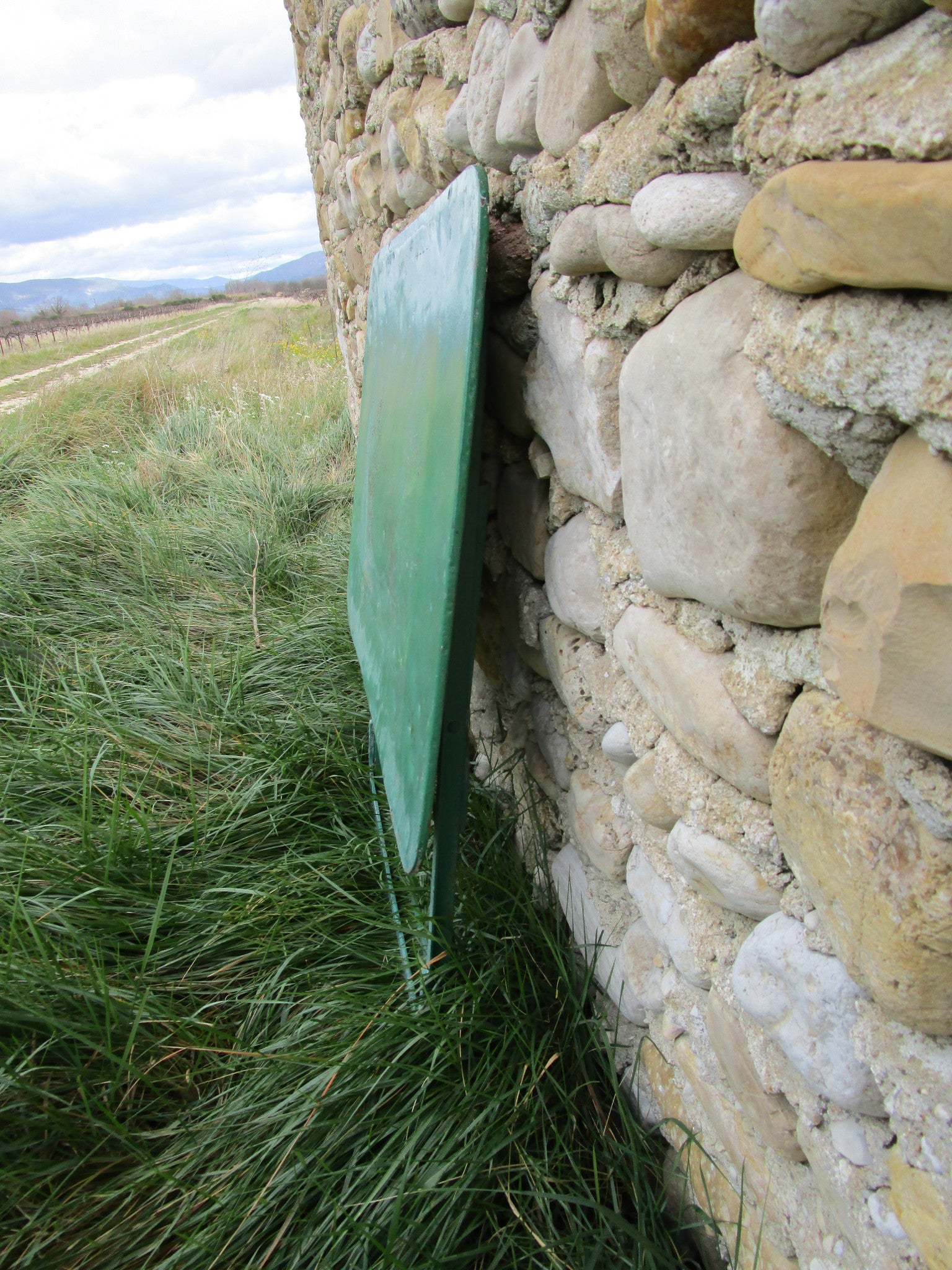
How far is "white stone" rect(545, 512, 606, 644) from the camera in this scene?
118cm

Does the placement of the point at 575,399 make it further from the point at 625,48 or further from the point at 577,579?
the point at 625,48

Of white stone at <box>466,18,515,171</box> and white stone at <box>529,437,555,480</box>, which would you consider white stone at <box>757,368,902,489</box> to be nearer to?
white stone at <box>529,437,555,480</box>

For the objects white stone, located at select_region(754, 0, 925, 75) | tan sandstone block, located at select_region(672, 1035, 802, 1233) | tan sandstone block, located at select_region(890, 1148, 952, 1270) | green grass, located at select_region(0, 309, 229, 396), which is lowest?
green grass, located at select_region(0, 309, 229, 396)

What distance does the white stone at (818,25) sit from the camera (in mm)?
503

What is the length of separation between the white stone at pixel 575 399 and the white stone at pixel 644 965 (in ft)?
2.22

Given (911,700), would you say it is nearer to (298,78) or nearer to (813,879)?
(813,879)

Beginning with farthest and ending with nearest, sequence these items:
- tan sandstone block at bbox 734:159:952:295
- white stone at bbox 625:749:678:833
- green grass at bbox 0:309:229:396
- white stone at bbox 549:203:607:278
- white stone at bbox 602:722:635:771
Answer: green grass at bbox 0:309:229:396
white stone at bbox 602:722:635:771
white stone at bbox 625:749:678:833
white stone at bbox 549:203:607:278
tan sandstone block at bbox 734:159:952:295

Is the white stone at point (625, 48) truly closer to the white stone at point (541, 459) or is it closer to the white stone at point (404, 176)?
Answer: the white stone at point (541, 459)

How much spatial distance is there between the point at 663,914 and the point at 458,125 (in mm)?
1376

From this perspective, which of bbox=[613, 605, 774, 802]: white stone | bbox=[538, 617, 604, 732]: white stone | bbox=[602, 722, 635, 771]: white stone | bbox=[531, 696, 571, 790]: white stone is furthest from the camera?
bbox=[531, 696, 571, 790]: white stone

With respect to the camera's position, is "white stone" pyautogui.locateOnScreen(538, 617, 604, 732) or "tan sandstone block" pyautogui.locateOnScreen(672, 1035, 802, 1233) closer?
"tan sandstone block" pyautogui.locateOnScreen(672, 1035, 802, 1233)

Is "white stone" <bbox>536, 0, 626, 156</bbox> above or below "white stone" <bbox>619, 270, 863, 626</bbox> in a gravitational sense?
above

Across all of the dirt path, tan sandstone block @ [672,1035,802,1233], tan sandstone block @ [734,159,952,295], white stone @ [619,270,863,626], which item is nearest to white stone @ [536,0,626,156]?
white stone @ [619,270,863,626]

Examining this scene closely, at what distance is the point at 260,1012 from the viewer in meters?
1.47
